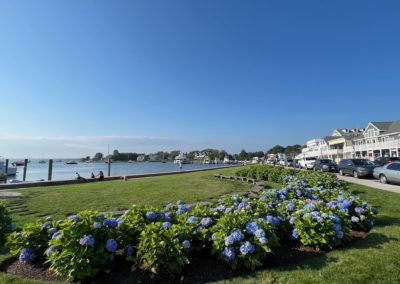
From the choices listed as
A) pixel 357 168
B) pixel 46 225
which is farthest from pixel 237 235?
pixel 357 168

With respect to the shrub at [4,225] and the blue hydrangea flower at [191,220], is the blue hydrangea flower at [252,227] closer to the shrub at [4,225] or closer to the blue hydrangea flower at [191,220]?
the blue hydrangea flower at [191,220]

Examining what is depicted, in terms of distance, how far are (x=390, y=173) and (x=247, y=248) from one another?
17.6m

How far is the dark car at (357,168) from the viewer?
20719 millimetres

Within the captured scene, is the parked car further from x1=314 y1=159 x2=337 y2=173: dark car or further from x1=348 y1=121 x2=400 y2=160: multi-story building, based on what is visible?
x1=348 y1=121 x2=400 y2=160: multi-story building

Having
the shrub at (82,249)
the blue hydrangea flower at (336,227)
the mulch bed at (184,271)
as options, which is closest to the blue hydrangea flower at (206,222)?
the mulch bed at (184,271)

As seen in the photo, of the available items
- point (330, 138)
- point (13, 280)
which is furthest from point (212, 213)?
point (330, 138)

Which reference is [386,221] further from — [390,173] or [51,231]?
[390,173]

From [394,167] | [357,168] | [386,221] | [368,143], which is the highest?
[368,143]

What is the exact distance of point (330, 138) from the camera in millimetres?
81500

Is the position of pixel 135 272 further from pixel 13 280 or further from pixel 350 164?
pixel 350 164

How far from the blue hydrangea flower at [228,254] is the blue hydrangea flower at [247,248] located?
0.14 m

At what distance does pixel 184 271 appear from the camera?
371 cm


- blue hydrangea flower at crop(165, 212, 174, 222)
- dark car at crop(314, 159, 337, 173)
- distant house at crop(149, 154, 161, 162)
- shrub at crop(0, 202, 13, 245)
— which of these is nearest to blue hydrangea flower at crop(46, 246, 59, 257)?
blue hydrangea flower at crop(165, 212, 174, 222)

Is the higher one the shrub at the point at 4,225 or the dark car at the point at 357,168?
the dark car at the point at 357,168
